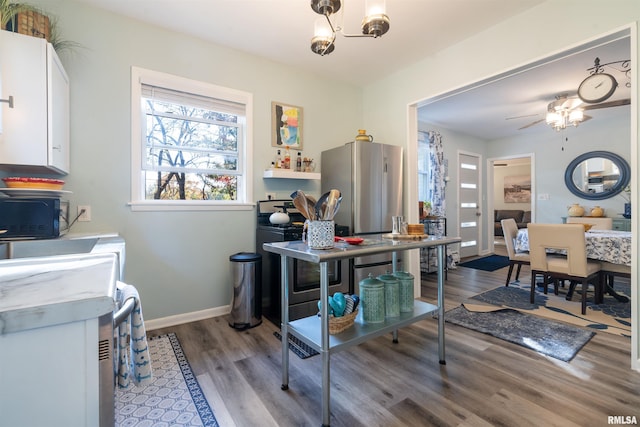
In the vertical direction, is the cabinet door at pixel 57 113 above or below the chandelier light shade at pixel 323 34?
below

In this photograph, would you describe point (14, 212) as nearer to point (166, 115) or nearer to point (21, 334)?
point (166, 115)

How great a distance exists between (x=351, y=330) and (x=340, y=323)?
0.09m

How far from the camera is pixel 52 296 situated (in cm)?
59

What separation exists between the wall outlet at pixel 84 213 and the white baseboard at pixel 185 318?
100cm

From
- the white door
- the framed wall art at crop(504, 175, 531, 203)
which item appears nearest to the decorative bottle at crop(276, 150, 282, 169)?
the white door

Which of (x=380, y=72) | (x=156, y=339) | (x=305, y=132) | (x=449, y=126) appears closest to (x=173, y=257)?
(x=156, y=339)

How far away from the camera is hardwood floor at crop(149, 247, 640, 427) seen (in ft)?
5.06

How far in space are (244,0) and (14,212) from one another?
214 cm

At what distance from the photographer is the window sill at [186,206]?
2582 millimetres

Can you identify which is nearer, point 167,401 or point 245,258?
point 167,401

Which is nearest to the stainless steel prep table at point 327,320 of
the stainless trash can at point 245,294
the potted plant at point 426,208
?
the stainless trash can at point 245,294

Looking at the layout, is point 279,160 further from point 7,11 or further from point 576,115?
point 576,115

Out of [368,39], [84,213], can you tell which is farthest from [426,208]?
[84,213]

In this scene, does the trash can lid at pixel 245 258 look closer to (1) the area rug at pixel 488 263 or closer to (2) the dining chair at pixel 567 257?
(2) the dining chair at pixel 567 257
